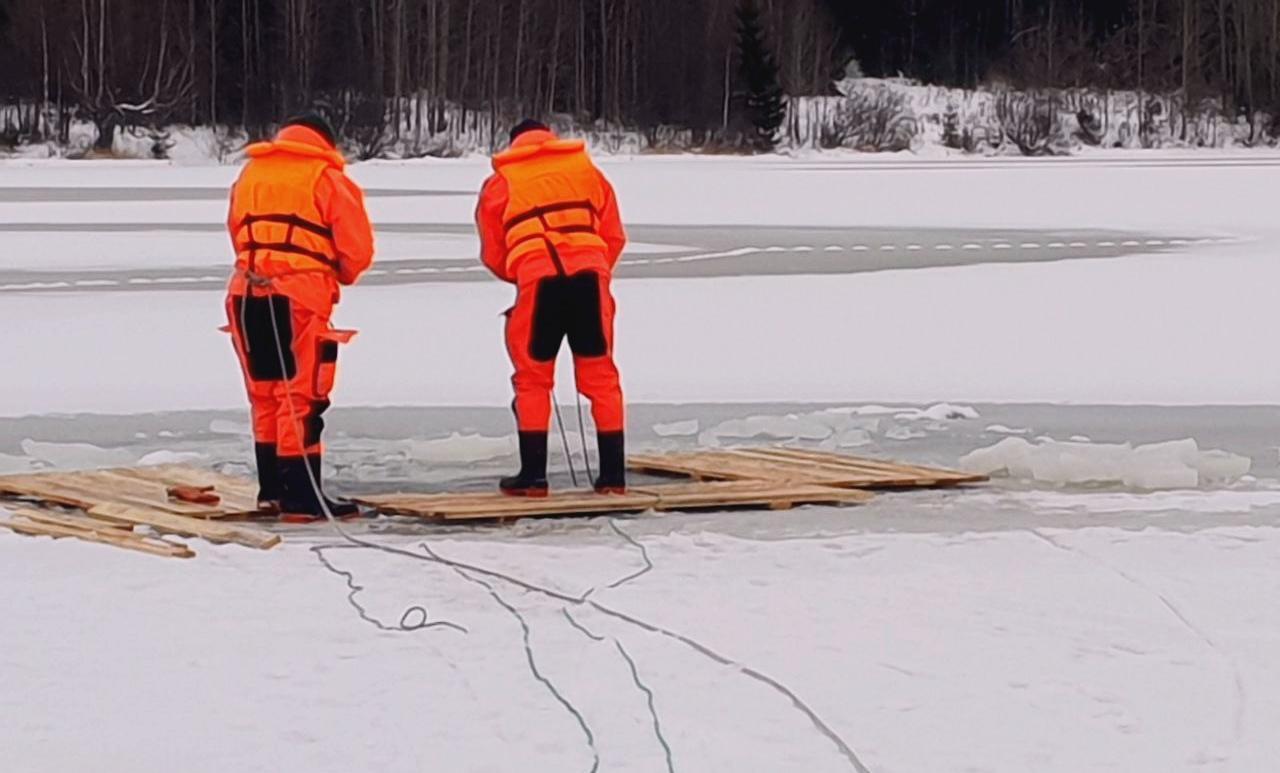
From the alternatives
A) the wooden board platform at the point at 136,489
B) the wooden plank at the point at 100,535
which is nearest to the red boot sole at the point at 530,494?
the wooden board platform at the point at 136,489

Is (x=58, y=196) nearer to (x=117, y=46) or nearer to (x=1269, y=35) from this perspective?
(x=117, y=46)

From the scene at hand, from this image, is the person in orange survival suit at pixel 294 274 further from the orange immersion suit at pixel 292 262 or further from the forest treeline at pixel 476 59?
the forest treeline at pixel 476 59

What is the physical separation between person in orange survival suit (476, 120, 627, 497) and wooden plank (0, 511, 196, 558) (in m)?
1.34

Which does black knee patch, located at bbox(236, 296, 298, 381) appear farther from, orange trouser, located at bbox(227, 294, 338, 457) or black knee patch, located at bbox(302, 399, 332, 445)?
black knee patch, located at bbox(302, 399, 332, 445)

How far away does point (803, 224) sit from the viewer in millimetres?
20781

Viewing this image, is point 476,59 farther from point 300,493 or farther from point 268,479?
point 300,493

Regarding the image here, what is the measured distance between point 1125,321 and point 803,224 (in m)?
8.62

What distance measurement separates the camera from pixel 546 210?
21.8ft

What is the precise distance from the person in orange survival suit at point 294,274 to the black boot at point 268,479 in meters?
0.05

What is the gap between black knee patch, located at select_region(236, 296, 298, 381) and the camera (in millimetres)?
6375

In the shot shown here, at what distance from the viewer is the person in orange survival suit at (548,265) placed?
6.62 m

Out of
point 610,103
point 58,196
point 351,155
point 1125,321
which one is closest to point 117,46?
point 351,155

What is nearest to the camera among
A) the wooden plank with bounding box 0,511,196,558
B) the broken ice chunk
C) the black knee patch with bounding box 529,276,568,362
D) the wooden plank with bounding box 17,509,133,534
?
the wooden plank with bounding box 0,511,196,558

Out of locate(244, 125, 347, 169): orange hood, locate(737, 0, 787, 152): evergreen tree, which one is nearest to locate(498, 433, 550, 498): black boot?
locate(244, 125, 347, 169): orange hood
